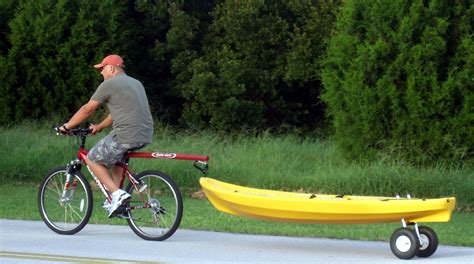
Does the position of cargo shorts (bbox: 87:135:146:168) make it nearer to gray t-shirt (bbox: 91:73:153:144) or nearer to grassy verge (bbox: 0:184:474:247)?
gray t-shirt (bbox: 91:73:153:144)

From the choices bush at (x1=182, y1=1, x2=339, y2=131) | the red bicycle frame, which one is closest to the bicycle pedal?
the red bicycle frame

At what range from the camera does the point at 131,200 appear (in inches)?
471

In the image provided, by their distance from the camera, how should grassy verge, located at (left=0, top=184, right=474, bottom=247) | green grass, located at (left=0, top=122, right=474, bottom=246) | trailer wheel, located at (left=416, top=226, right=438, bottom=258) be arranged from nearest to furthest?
trailer wheel, located at (left=416, top=226, right=438, bottom=258) → grassy verge, located at (left=0, top=184, right=474, bottom=247) → green grass, located at (left=0, top=122, right=474, bottom=246)

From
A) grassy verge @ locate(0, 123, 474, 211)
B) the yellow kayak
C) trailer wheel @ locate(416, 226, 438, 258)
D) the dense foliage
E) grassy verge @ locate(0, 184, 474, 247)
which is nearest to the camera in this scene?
the yellow kayak

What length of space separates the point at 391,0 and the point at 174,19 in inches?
342

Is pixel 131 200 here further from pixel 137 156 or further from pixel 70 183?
pixel 70 183

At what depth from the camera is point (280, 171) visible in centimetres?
1781

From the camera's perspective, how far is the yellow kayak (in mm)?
10508

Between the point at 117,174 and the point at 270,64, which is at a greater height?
the point at 117,174

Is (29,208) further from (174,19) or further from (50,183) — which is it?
(174,19)

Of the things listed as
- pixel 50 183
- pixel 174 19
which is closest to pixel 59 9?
pixel 174 19

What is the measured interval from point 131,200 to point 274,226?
2.24 metres

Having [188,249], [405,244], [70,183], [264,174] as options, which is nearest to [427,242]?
[405,244]

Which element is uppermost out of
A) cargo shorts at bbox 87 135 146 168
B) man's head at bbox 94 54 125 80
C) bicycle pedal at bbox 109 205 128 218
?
man's head at bbox 94 54 125 80
